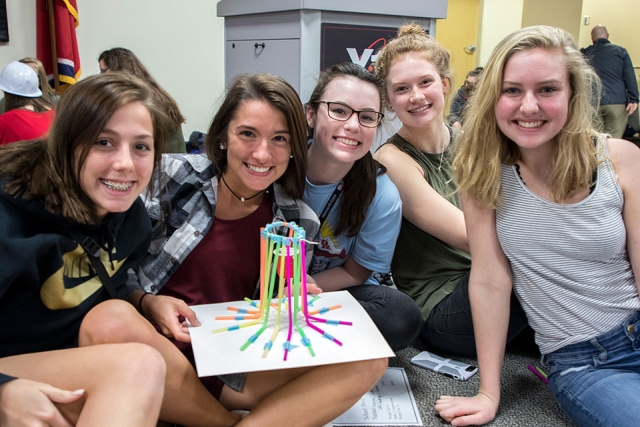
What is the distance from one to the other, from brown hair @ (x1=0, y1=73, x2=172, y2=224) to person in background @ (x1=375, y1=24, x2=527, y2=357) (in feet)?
3.11

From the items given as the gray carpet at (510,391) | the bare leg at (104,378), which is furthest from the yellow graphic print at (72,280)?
the gray carpet at (510,391)

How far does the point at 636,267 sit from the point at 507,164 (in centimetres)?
39

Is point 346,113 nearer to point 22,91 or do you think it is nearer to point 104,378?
point 104,378

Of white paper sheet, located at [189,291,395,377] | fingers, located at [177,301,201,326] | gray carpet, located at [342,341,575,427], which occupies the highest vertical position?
fingers, located at [177,301,201,326]

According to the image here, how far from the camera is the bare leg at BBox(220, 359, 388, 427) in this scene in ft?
3.98

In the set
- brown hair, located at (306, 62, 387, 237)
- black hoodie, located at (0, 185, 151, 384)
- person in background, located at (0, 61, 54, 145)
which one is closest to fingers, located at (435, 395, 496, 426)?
brown hair, located at (306, 62, 387, 237)

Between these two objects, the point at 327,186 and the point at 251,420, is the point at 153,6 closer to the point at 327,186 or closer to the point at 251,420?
the point at 327,186

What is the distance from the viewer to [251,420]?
1.21 m

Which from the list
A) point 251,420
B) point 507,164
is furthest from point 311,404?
point 507,164

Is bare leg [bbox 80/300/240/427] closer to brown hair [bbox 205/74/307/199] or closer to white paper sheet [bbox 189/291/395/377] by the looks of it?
white paper sheet [bbox 189/291/395/377]

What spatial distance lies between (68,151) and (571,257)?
3.85 feet

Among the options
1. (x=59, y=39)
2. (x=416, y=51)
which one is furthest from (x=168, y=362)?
(x=59, y=39)

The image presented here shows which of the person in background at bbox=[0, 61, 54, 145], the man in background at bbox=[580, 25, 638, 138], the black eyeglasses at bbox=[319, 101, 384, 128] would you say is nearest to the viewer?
the black eyeglasses at bbox=[319, 101, 384, 128]

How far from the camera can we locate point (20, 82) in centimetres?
319
